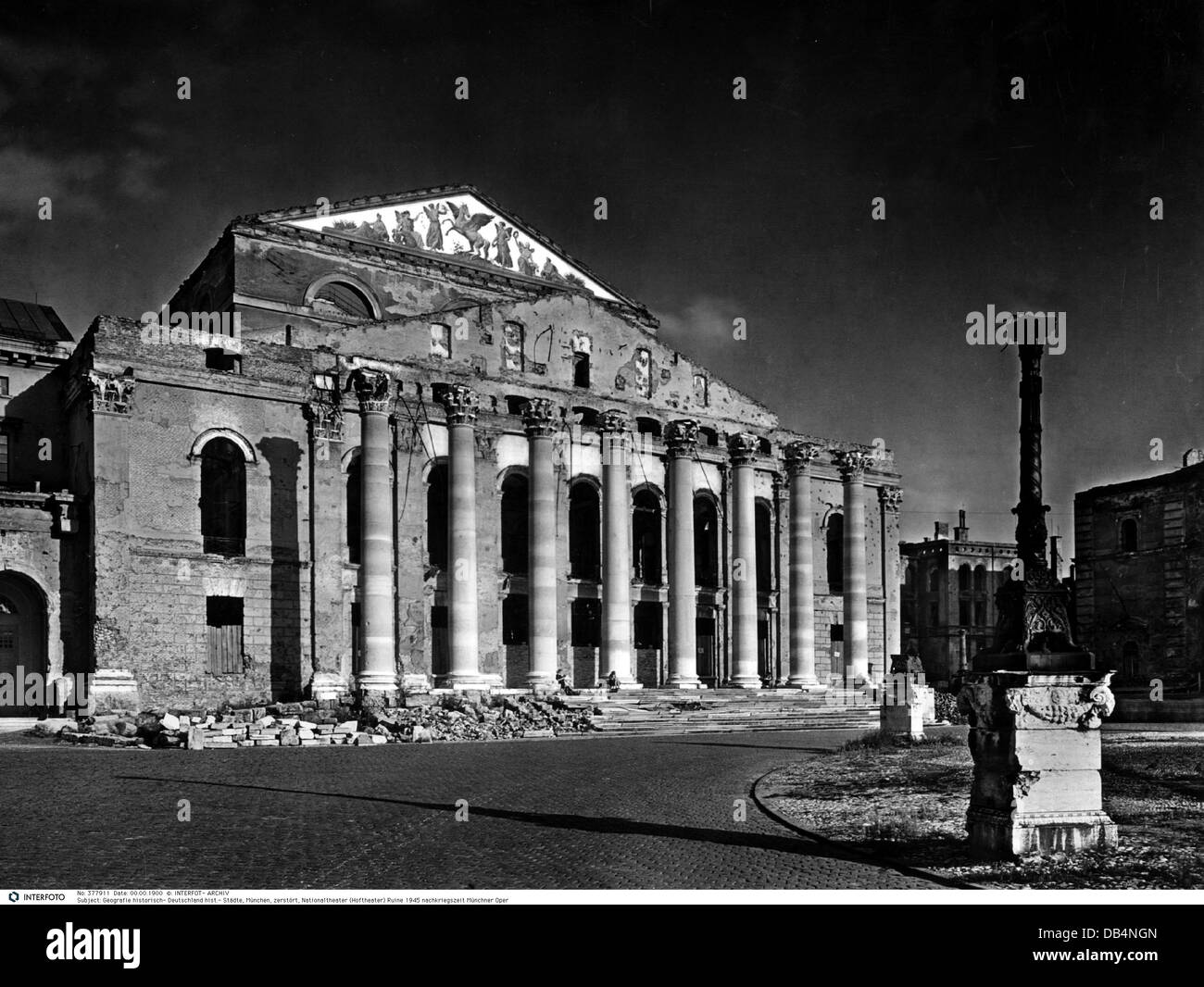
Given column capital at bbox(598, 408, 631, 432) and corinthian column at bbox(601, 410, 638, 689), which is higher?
column capital at bbox(598, 408, 631, 432)

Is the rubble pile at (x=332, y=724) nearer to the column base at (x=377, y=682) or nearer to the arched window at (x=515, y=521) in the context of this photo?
the column base at (x=377, y=682)

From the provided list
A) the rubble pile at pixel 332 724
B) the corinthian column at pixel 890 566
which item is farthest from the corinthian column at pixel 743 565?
the rubble pile at pixel 332 724

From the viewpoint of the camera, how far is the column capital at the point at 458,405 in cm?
3284

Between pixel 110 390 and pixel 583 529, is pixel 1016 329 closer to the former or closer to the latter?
pixel 110 390

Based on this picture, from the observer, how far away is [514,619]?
36.3 m

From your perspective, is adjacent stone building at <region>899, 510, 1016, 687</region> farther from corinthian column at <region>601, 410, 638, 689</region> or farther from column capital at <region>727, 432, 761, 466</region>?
corinthian column at <region>601, 410, 638, 689</region>

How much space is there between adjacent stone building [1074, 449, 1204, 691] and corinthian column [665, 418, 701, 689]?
17532 millimetres

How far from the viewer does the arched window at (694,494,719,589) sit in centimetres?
4050

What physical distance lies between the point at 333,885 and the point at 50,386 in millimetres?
28057

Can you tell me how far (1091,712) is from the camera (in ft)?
32.0

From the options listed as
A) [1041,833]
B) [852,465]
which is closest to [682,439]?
[852,465]

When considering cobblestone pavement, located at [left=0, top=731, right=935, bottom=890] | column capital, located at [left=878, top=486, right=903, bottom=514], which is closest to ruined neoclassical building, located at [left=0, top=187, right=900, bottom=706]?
column capital, located at [left=878, top=486, right=903, bottom=514]
